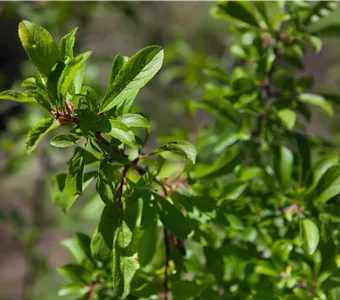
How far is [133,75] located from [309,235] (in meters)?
0.35

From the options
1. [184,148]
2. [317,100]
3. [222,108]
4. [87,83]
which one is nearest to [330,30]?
[317,100]

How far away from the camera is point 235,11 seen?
0.85 m

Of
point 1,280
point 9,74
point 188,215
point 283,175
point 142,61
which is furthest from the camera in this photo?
point 9,74

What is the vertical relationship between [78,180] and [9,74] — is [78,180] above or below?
above

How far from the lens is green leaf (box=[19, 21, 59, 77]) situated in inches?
20.2

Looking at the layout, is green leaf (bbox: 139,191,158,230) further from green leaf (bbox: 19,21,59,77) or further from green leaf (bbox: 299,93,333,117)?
green leaf (bbox: 299,93,333,117)

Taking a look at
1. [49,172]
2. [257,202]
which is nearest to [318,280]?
[257,202]

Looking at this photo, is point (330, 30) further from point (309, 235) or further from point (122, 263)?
point (122, 263)

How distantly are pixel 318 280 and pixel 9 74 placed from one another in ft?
13.5

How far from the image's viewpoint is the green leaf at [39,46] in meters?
0.51

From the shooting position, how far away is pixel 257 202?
2.75 feet

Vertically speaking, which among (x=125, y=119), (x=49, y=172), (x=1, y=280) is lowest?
(x=1, y=280)

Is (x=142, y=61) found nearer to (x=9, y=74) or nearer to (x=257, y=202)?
(x=257, y=202)

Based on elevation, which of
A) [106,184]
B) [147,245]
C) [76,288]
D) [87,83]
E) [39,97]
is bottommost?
[87,83]
